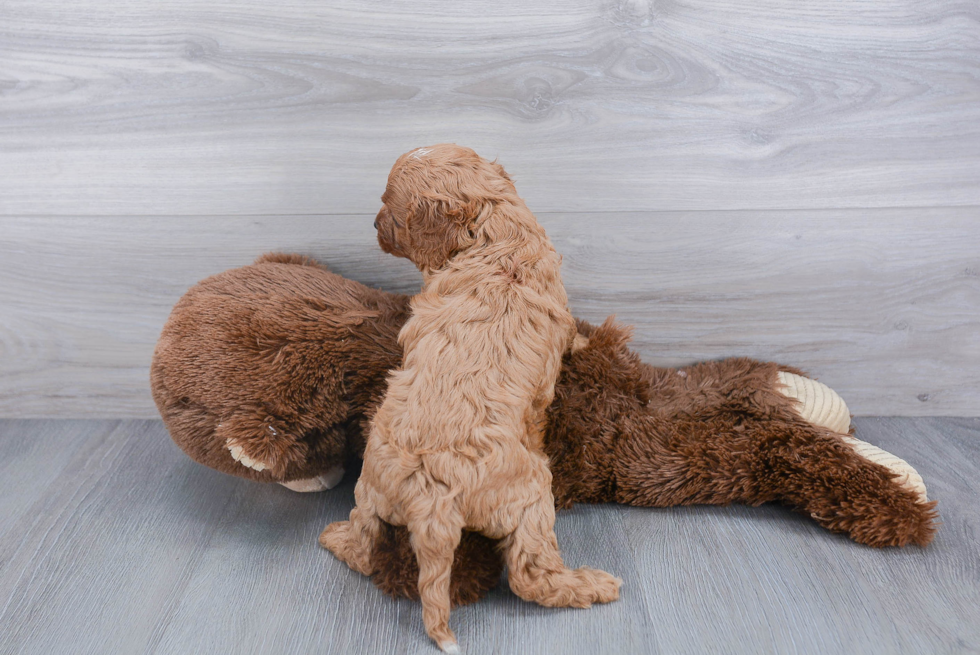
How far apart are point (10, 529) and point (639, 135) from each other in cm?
136

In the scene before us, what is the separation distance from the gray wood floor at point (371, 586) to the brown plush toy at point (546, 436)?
0.05 meters

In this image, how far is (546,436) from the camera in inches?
48.2

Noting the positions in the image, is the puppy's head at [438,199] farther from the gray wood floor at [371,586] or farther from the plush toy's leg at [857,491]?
the plush toy's leg at [857,491]

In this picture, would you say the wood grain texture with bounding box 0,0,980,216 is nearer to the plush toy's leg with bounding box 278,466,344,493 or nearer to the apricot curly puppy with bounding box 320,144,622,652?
the apricot curly puppy with bounding box 320,144,622,652

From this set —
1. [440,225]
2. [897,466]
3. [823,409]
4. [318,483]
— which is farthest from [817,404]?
[318,483]

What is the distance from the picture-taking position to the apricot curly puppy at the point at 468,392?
2.97 feet

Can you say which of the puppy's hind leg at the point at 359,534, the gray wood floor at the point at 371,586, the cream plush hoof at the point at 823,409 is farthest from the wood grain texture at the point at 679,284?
the puppy's hind leg at the point at 359,534

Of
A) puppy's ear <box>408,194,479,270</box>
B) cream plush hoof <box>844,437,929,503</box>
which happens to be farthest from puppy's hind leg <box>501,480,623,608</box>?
cream plush hoof <box>844,437,929,503</box>

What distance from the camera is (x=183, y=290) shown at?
143cm

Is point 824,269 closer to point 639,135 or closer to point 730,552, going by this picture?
point 639,135

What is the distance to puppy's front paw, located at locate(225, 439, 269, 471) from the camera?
1.09 m

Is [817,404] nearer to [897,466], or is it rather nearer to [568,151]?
[897,466]

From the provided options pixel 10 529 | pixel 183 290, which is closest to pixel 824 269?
pixel 183 290

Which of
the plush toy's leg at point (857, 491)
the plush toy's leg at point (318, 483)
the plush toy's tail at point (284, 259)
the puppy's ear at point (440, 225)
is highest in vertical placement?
the puppy's ear at point (440, 225)
